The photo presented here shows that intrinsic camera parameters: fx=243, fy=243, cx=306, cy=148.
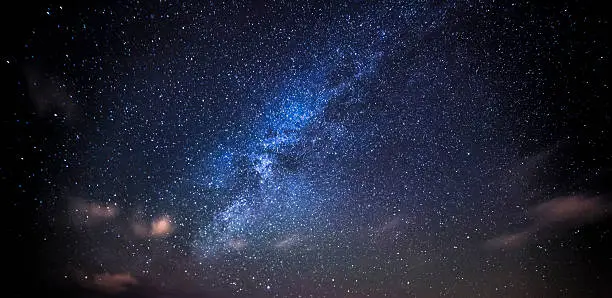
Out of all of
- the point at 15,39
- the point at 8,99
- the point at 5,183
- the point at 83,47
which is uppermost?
the point at 83,47

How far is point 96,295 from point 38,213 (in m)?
77.5

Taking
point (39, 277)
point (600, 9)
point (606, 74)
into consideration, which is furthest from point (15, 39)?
point (39, 277)

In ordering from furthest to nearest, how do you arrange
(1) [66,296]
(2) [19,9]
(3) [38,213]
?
1. (1) [66,296]
2. (3) [38,213]
3. (2) [19,9]

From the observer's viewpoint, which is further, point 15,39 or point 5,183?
point 5,183

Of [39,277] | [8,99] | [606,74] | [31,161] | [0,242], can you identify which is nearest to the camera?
[8,99]

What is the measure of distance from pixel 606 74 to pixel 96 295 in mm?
86572

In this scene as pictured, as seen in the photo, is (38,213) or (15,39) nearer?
(15,39)

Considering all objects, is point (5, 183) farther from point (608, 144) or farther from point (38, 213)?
point (608, 144)

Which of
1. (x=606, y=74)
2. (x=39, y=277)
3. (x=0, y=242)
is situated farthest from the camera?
(x=39, y=277)

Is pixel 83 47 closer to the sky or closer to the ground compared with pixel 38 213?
closer to the sky

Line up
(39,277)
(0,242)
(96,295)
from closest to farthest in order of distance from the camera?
(0,242) → (39,277) → (96,295)

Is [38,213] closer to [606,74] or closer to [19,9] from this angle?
[19,9]

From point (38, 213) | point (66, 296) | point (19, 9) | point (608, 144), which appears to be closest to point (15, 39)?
point (19, 9)

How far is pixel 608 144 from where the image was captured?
6.56 metres
